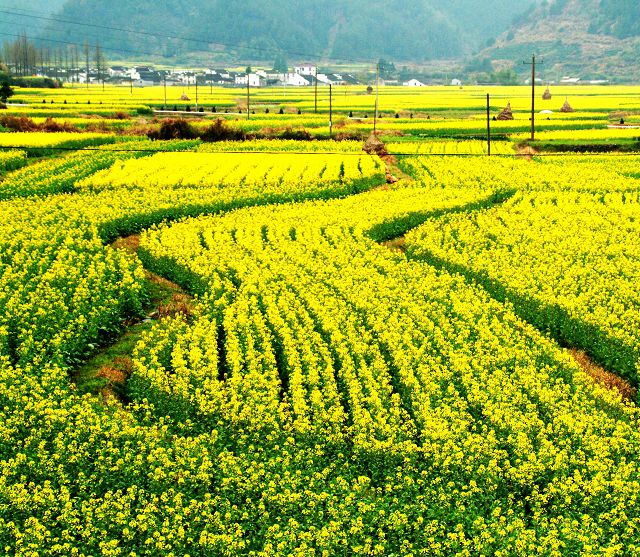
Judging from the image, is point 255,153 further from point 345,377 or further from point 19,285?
point 345,377

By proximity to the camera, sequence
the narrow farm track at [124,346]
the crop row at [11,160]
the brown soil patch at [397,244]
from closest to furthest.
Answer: the narrow farm track at [124,346] → the brown soil patch at [397,244] → the crop row at [11,160]

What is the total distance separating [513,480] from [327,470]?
3.22 meters

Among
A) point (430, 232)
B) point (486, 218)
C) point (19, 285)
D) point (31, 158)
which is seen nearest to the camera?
point (19, 285)

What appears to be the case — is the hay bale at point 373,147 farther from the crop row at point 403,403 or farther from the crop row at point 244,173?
the crop row at point 403,403

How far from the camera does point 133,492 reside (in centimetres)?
1352

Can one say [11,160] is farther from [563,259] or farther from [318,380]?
[318,380]

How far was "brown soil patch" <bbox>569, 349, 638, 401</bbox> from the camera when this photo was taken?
749 inches

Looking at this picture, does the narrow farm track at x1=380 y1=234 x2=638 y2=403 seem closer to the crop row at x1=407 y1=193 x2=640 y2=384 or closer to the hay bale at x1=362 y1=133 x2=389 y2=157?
the crop row at x1=407 y1=193 x2=640 y2=384

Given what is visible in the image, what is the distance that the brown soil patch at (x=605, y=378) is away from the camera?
749 inches

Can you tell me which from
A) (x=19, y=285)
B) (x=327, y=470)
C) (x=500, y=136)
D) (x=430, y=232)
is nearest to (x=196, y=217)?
(x=430, y=232)

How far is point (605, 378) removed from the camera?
64.8 ft

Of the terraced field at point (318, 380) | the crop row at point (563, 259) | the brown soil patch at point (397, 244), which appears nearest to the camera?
the terraced field at point (318, 380)

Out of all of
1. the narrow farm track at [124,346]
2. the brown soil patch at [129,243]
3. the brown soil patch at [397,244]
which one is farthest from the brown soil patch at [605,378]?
the brown soil patch at [129,243]

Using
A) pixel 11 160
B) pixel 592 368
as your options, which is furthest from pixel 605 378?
pixel 11 160
